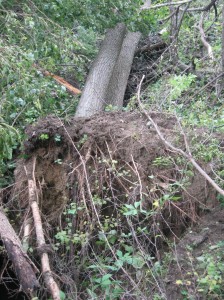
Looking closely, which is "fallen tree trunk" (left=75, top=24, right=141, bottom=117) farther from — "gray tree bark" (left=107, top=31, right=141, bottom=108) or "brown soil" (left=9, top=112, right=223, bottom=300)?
"brown soil" (left=9, top=112, right=223, bottom=300)

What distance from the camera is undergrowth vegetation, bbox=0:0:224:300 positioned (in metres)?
4.29

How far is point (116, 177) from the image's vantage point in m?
5.27

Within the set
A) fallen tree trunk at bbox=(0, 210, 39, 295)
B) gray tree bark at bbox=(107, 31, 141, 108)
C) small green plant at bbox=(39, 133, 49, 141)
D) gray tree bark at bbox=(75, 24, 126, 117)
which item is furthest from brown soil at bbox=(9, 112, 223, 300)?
gray tree bark at bbox=(107, 31, 141, 108)

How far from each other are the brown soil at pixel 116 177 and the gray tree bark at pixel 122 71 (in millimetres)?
3027

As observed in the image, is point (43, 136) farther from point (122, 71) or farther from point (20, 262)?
point (122, 71)

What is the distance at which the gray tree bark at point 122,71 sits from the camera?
30.7ft

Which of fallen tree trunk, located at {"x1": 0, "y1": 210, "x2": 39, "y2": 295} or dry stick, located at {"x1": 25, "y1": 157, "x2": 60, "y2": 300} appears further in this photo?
dry stick, located at {"x1": 25, "y1": 157, "x2": 60, "y2": 300}

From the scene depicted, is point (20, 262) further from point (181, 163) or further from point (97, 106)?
point (97, 106)

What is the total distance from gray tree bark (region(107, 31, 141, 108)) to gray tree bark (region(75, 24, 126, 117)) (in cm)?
32

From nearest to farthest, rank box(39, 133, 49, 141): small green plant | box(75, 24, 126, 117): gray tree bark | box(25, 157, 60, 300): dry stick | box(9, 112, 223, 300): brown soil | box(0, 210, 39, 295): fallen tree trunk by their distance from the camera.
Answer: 1. box(0, 210, 39, 295): fallen tree trunk
2. box(25, 157, 60, 300): dry stick
3. box(9, 112, 223, 300): brown soil
4. box(39, 133, 49, 141): small green plant
5. box(75, 24, 126, 117): gray tree bark

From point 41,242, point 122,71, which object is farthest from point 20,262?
point 122,71

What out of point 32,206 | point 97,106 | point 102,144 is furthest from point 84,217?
point 97,106

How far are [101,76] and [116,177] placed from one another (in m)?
4.17

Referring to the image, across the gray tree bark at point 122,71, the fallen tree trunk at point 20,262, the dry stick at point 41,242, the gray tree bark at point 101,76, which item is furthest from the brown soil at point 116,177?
the gray tree bark at point 122,71
